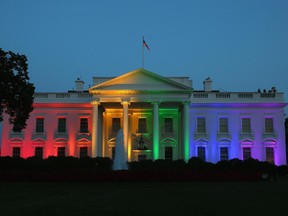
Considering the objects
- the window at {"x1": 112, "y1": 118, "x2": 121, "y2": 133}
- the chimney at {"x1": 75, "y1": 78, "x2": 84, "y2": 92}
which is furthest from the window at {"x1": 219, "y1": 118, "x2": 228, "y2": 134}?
the chimney at {"x1": 75, "y1": 78, "x2": 84, "y2": 92}

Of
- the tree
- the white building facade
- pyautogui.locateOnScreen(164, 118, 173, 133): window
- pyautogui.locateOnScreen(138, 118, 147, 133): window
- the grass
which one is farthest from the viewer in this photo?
pyautogui.locateOnScreen(164, 118, 173, 133): window

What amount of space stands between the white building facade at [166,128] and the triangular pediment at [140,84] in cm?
311

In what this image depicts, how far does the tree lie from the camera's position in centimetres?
3067

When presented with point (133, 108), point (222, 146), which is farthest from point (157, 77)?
point (222, 146)

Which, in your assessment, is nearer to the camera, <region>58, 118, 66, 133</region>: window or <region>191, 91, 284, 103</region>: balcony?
<region>191, 91, 284, 103</region>: balcony

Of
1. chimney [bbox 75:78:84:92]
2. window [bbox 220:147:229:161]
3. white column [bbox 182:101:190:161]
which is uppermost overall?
chimney [bbox 75:78:84:92]

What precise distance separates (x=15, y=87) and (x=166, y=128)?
19390 millimetres

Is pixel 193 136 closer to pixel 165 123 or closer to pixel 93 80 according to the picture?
pixel 165 123

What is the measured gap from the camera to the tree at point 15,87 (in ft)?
101

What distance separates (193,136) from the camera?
151 ft

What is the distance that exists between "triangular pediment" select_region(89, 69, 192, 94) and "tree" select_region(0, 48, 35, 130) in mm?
10636

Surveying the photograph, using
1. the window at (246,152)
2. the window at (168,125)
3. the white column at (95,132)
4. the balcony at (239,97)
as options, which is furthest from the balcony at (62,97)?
the window at (246,152)

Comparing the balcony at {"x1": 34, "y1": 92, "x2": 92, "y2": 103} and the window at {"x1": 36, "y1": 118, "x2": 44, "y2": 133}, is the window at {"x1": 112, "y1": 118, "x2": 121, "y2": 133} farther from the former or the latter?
the window at {"x1": 36, "y1": 118, "x2": 44, "y2": 133}

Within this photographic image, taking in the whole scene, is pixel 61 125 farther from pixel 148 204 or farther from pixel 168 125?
pixel 148 204
